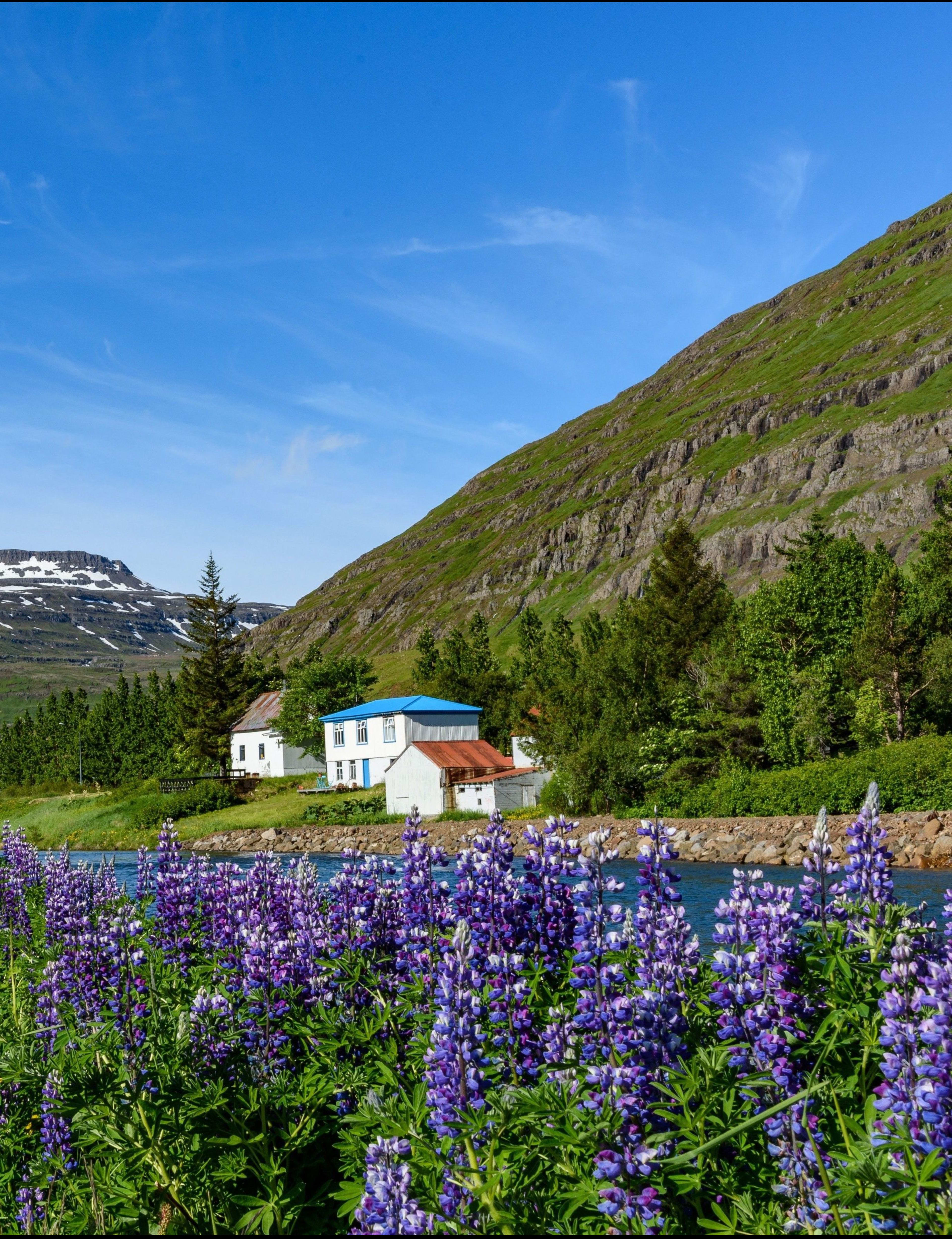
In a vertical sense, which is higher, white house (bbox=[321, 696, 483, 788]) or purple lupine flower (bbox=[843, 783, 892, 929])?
white house (bbox=[321, 696, 483, 788])

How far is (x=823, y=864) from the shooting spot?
5.04 meters

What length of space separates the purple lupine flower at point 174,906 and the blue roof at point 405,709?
60063 mm

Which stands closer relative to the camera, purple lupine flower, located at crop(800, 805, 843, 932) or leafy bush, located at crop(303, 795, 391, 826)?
purple lupine flower, located at crop(800, 805, 843, 932)

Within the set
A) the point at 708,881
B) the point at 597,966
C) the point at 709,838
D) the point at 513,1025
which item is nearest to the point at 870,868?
the point at 597,966

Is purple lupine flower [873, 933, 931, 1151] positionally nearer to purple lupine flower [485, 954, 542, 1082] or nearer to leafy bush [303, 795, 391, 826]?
purple lupine flower [485, 954, 542, 1082]

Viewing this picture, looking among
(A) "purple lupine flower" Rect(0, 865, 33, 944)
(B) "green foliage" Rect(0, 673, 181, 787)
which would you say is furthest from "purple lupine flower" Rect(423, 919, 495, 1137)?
(B) "green foliage" Rect(0, 673, 181, 787)

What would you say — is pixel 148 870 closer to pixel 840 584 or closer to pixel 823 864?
pixel 823 864

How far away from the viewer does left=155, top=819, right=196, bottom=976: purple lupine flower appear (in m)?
8.16

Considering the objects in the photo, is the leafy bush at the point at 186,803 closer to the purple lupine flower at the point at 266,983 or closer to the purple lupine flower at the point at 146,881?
the purple lupine flower at the point at 146,881

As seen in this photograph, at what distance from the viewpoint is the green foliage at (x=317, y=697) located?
8238cm

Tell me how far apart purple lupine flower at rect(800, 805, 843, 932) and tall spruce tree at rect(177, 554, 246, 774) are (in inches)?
3471

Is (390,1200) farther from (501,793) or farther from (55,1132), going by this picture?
(501,793)

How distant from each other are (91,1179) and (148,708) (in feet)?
391

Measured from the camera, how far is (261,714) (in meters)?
A: 90.6
